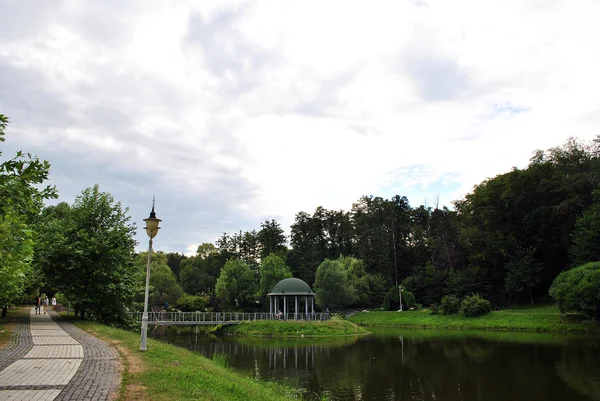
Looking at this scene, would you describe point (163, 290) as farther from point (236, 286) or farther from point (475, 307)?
point (475, 307)

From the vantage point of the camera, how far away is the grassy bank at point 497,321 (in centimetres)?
3791

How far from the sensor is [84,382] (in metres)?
9.42

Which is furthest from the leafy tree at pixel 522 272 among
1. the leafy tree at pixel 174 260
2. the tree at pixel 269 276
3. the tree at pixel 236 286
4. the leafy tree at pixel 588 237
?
the leafy tree at pixel 174 260

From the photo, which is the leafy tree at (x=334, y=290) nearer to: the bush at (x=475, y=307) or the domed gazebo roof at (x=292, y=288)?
the domed gazebo roof at (x=292, y=288)

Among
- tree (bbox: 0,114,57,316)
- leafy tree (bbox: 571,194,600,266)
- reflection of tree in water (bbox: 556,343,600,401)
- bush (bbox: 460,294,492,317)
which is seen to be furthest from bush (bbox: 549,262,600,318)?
tree (bbox: 0,114,57,316)

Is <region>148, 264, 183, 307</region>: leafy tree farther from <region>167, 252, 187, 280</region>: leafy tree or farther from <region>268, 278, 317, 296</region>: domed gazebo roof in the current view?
<region>167, 252, 187, 280</region>: leafy tree

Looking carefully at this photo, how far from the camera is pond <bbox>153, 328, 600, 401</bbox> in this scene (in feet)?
51.2

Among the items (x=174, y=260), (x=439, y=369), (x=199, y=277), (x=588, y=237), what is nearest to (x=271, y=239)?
(x=199, y=277)

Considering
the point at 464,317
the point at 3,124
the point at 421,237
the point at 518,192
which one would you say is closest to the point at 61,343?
the point at 3,124

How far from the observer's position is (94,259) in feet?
81.4

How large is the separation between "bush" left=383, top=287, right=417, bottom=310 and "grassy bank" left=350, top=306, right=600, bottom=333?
98.6 inches

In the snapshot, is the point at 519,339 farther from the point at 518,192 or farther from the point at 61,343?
the point at 61,343

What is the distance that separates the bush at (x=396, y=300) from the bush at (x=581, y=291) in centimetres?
2162

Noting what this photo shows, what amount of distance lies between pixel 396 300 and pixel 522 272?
54.0 feet
